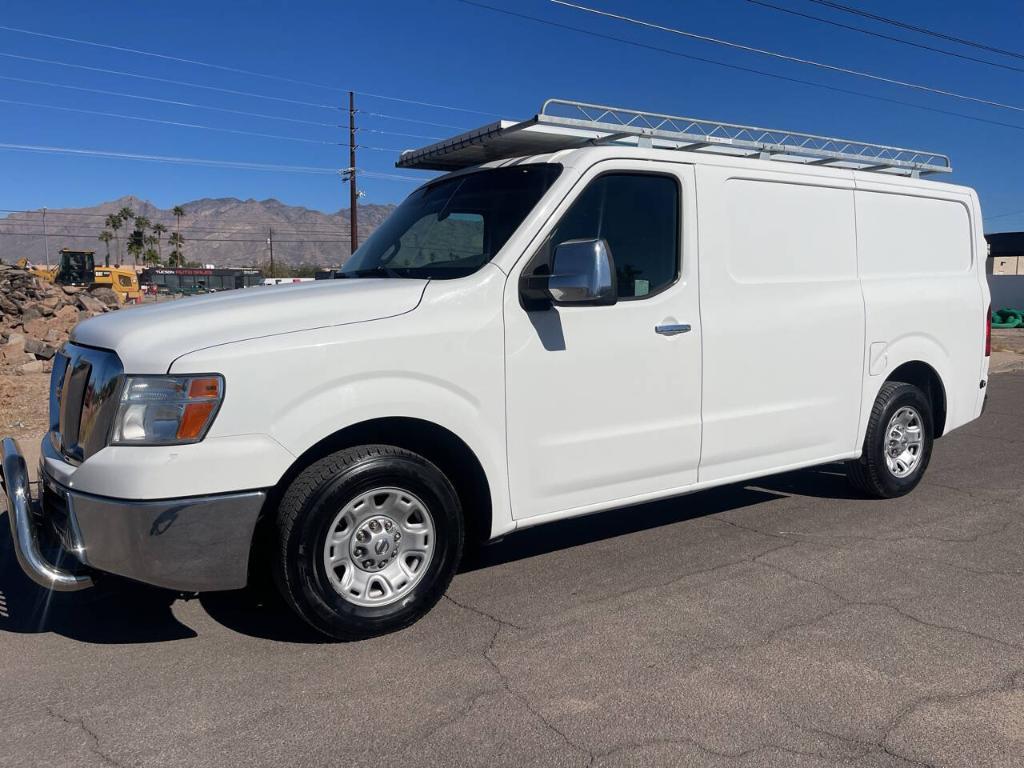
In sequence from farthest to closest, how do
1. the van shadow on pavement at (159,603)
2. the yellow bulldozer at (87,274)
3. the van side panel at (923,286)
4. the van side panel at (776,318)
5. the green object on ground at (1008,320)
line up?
the yellow bulldozer at (87,274) → the green object on ground at (1008,320) → the van side panel at (923,286) → the van side panel at (776,318) → the van shadow on pavement at (159,603)

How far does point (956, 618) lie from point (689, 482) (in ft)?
4.77

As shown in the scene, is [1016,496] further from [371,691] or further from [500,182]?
[371,691]

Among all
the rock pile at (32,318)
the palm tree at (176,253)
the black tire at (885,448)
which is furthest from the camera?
the palm tree at (176,253)

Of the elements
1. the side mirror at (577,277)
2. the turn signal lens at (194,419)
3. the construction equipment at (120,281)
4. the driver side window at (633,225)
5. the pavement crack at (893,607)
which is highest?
the construction equipment at (120,281)

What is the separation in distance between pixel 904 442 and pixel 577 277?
348 cm

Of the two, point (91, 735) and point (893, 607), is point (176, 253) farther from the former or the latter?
point (893, 607)

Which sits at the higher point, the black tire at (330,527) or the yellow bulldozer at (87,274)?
the yellow bulldozer at (87,274)

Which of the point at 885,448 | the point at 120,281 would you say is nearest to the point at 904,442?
the point at 885,448

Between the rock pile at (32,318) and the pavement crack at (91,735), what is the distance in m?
12.3

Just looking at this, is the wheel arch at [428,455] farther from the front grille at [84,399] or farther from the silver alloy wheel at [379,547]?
the front grille at [84,399]

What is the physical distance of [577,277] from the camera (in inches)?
161

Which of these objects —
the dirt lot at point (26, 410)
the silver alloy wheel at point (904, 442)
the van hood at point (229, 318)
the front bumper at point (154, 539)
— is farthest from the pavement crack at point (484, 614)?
the dirt lot at point (26, 410)

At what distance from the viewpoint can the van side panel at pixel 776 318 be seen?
4.97 metres

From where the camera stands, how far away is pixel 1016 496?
6.44 meters
